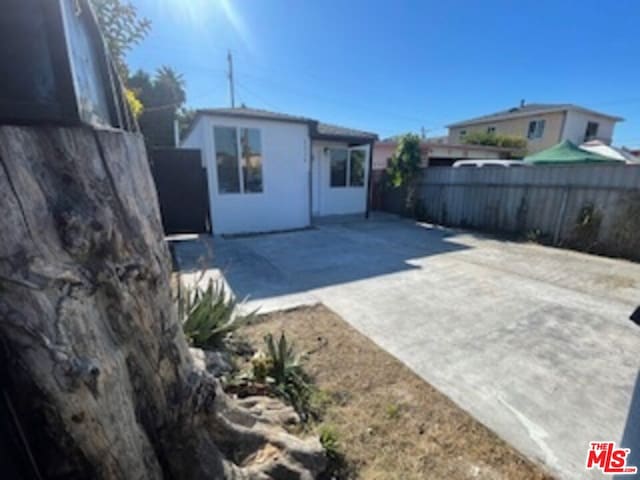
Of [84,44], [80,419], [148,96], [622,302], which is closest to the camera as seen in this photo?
[80,419]

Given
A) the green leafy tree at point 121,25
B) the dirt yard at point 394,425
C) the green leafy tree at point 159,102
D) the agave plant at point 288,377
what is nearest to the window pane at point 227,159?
the green leafy tree at point 121,25

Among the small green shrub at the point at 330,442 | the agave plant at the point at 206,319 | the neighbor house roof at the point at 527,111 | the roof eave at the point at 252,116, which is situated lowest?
the small green shrub at the point at 330,442

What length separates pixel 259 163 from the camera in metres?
8.38

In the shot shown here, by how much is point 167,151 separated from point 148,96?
51.7 ft

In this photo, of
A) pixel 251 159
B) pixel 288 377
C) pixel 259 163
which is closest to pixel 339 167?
pixel 259 163

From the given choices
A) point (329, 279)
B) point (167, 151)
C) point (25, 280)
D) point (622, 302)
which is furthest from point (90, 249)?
point (167, 151)

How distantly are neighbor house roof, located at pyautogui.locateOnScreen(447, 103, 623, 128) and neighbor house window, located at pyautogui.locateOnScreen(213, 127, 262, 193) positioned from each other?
20.4 metres

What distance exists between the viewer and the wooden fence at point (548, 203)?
255 inches

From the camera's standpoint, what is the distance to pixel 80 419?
102 cm

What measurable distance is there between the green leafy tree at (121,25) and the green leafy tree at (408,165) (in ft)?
25.9

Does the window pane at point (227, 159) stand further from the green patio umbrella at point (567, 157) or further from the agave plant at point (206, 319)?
the green patio umbrella at point (567, 157)

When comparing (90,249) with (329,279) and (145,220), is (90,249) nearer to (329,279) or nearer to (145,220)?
(145,220)

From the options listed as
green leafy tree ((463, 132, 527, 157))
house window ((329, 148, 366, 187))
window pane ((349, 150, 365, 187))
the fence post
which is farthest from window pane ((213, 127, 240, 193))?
green leafy tree ((463, 132, 527, 157))

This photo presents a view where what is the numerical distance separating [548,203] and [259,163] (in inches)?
278
